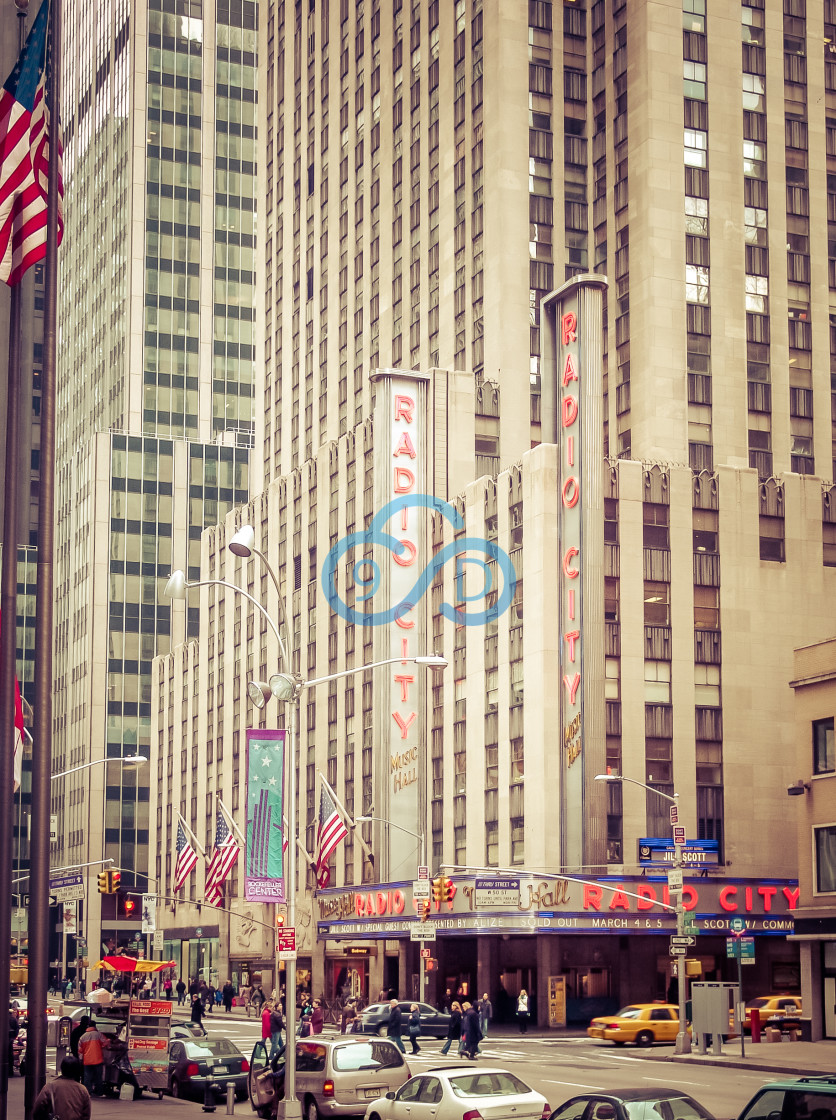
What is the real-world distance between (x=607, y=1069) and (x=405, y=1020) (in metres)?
16.7

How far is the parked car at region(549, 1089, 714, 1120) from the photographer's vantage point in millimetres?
19219

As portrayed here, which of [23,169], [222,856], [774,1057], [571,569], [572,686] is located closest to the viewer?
[23,169]

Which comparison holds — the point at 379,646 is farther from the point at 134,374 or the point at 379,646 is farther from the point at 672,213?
the point at 134,374

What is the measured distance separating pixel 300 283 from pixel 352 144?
12561mm

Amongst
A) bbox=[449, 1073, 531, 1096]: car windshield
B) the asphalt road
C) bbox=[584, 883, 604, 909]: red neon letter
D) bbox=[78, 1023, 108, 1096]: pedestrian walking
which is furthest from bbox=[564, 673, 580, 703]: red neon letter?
bbox=[449, 1073, 531, 1096]: car windshield

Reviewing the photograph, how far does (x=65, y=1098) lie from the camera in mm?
16875

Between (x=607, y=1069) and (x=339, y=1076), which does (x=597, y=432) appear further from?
(x=339, y=1076)

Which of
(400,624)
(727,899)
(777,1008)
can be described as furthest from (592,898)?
(400,624)

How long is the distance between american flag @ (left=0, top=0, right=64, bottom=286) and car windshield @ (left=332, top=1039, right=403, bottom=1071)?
16294 millimetres

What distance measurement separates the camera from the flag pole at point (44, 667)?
66.7ft

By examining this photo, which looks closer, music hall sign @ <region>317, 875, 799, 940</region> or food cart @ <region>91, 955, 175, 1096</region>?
food cart @ <region>91, 955, 175, 1096</region>

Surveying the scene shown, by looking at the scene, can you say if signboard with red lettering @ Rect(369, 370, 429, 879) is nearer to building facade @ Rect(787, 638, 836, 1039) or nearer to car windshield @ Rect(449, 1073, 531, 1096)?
building facade @ Rect(787, 638, 836, 1039)

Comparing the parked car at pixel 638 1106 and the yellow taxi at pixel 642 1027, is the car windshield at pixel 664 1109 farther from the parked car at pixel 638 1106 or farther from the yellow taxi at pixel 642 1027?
the yellow taxi at pixel 642 1027

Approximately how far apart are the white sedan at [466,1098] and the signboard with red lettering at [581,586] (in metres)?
45.0
